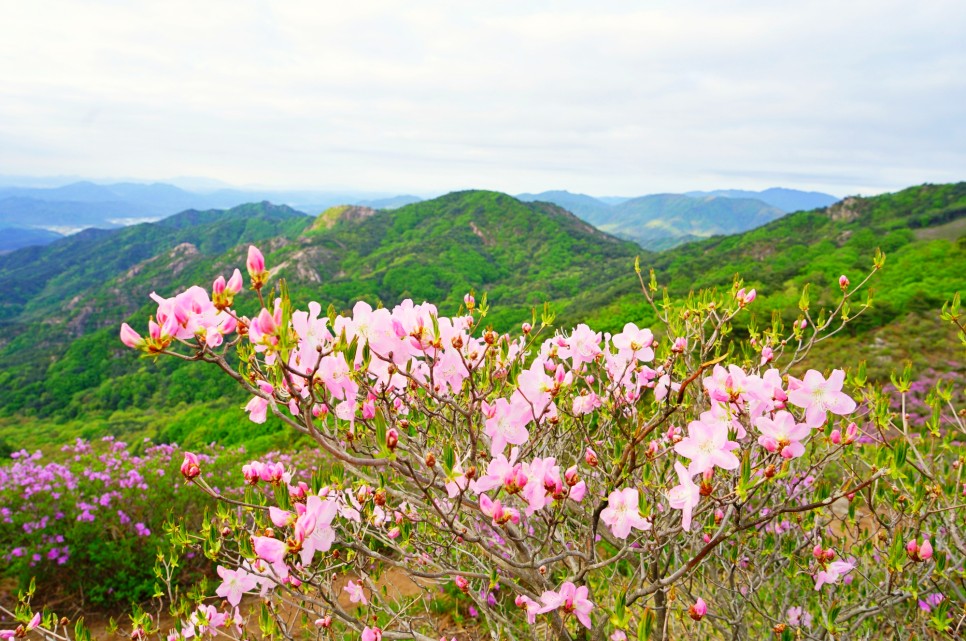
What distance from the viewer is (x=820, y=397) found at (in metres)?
1.55

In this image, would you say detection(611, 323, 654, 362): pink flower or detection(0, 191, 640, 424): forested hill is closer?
detection(611, 323, 654, 362): pink flower

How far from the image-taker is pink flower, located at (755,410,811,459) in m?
1.44

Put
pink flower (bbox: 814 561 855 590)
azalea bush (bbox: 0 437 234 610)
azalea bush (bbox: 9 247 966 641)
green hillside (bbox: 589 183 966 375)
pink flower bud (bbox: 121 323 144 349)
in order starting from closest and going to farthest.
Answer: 1. pink flower bud (bbox: 121 323 144 349)
2. azalea bush (bbox: 9 247 966 641)
3. pink flower (bbox: 814 561 855 590)
4. azalea bush (bbox: 0 437 234 610)
5. green hillside (bbox: 589 183 966 375)

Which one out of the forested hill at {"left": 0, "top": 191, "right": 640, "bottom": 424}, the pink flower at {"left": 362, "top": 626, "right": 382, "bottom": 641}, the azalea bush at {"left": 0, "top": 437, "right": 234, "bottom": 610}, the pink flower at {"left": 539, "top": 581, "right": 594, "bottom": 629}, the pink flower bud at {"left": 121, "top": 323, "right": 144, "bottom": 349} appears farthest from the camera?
the forested hill at {"left": 0, "top": 191, "right": 640, "bottom": 424}

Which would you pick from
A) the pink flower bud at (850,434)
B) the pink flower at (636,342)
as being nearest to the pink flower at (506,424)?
the pink flower at (636,342)

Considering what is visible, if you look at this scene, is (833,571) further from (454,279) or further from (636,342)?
(454,279)

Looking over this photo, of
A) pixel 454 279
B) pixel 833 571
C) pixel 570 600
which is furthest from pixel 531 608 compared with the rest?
pixel 454 279

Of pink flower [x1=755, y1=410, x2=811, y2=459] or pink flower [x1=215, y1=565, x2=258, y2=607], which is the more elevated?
pink flower [x1=755, y1=410, x2=811, y2=459]

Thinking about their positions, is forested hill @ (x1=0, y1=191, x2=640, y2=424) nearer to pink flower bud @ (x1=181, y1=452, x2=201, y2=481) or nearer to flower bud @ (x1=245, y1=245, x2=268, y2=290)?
pink flower bud @ (x1=181, y1=452, x2=201, y2=481)

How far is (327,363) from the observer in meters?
1.61

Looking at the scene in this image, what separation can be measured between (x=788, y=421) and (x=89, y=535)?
6669 mm

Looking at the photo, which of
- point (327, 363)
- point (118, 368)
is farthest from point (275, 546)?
point (118, 368)

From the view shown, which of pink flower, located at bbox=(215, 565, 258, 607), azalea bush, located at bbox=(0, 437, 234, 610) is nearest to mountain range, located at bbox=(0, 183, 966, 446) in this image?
pink flower, located at bbox=(215, 565, 258, 607)

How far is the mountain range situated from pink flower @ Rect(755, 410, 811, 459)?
1.48 metres
